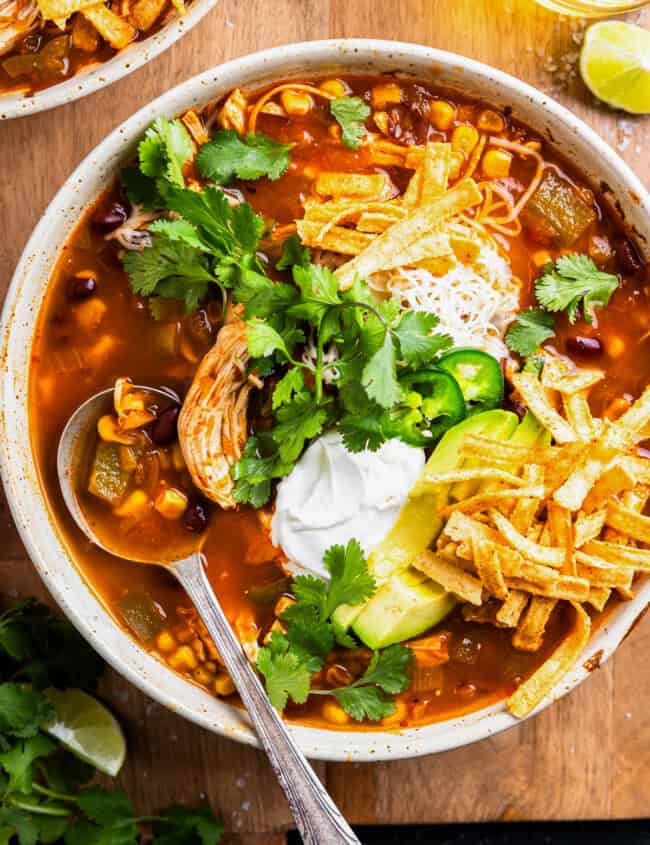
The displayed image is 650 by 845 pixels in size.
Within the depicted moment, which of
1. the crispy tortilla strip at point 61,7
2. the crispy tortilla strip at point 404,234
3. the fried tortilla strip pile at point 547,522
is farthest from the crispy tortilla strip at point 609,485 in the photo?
the crispy tortilla strip at point 61,7

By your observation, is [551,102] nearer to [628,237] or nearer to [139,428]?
[628,237]

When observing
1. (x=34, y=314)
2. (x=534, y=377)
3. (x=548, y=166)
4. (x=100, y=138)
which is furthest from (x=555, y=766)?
(x=100, y=138)

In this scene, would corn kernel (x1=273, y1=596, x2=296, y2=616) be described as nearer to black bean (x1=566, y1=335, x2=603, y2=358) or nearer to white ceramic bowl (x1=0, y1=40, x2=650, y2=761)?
white ceramic bowl (x1=0, y1=40, x2=650, y2=761)

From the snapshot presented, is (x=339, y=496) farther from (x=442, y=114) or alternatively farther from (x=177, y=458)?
(x=442, y=114)

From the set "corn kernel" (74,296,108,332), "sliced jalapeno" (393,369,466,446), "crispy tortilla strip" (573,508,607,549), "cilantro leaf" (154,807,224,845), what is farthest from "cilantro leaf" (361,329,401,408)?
"cilantro leaf" (154,807,224,845)

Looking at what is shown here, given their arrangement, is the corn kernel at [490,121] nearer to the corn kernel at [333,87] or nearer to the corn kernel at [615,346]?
the corn kernel at [333,87]

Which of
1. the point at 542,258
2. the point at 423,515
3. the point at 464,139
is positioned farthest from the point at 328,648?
the point at 464,139

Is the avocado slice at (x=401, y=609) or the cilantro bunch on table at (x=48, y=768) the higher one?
the avocado slice at (x=401, y=609)
